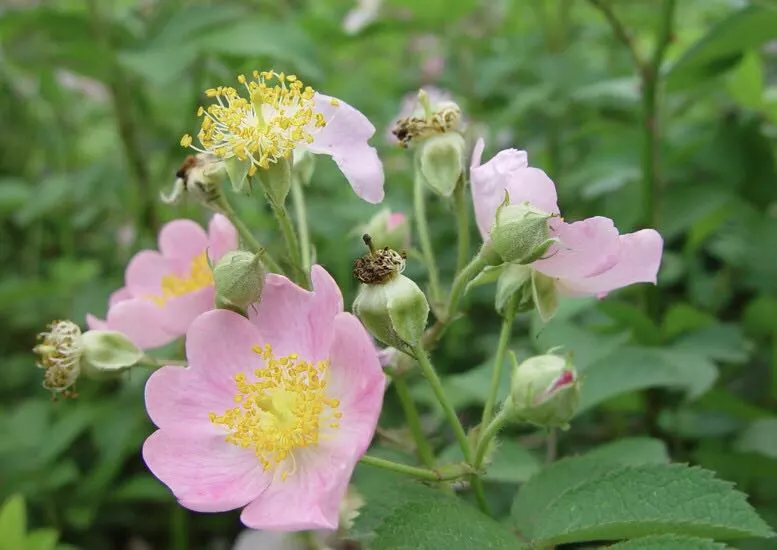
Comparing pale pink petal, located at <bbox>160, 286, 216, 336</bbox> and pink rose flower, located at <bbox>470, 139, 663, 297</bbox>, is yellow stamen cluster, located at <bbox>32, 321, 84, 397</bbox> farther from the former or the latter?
pink rose flower, located at <bbox>470, 139, 663, 297</bbox>

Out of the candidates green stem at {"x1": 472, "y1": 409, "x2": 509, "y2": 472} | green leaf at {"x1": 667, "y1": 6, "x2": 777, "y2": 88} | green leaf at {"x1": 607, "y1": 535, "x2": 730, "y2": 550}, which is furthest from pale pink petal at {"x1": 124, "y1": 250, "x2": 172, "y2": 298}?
green leaf at {"x1": 667, "y1": 6, "x2": 777, "y2": 88}

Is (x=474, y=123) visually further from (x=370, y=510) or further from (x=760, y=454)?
(x=370, y=510)

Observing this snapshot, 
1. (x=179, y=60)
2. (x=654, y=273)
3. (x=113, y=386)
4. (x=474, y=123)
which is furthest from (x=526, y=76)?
(x=654, y=273)

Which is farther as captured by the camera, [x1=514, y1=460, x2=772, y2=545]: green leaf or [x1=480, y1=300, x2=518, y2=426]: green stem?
[x1=480, y1=300, x2=518, y2=426]: green stem

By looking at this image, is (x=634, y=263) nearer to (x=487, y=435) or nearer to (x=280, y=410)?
(x=487, y=435)

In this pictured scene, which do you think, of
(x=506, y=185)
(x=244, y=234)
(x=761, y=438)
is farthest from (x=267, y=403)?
(x=761, y=438)

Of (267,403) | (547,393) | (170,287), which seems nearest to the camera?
(547,393)
